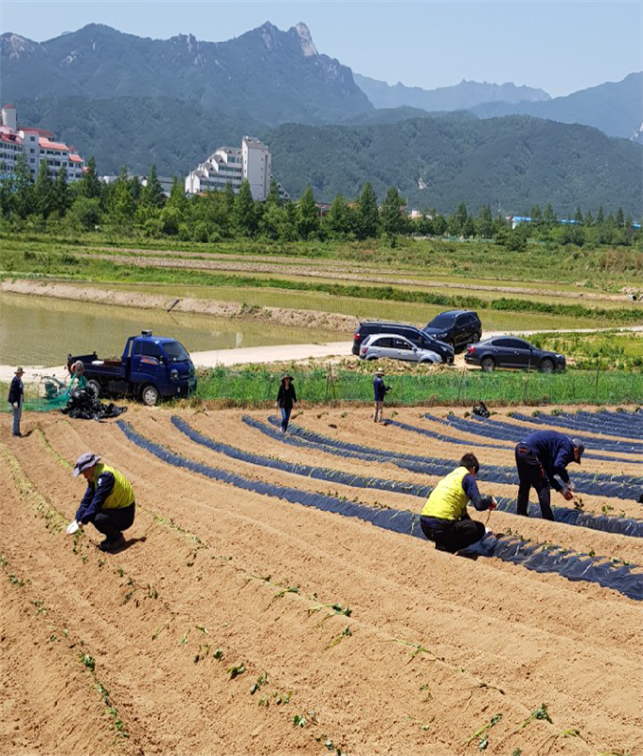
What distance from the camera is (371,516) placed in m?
13.2

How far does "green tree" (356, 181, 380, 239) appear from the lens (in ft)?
440

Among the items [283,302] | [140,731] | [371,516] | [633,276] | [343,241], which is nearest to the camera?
[140,731]

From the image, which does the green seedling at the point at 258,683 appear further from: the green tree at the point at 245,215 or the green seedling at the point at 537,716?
the green tree at the point at 245,215

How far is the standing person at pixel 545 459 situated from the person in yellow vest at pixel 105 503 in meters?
4.96

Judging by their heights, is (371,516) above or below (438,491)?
below

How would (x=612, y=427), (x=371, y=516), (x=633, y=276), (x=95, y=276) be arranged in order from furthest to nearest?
(x=633, y=276), (x=95, y=276), (x=612, y=427), (x=371, y=516)

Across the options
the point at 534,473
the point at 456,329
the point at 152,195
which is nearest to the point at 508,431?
the point at 534,473

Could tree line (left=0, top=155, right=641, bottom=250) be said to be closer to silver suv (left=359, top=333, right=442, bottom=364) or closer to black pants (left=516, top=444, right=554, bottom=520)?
silver suv (left=359, top=333, right=442, bottom=364)

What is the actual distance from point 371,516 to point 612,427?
43.2 ft

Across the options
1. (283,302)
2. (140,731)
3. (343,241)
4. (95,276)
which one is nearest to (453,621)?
(140,731)

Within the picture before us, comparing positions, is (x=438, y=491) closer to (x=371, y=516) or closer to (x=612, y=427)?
Result: (x=371, y=516)

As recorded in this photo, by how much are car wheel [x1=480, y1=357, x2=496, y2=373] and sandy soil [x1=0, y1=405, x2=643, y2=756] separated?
2157 cm

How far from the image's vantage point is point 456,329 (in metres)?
39.0

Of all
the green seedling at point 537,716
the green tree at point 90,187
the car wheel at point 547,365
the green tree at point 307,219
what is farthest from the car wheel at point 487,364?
the green tree at point 90,187
